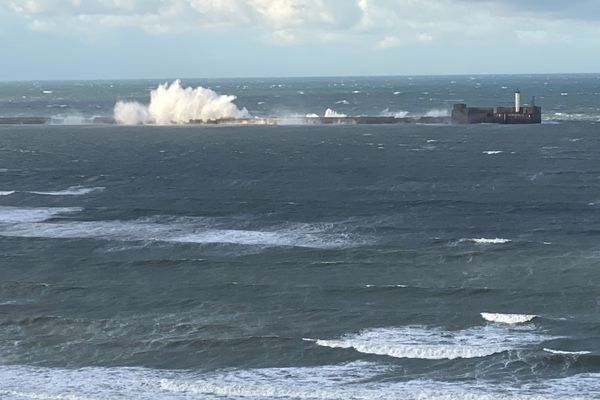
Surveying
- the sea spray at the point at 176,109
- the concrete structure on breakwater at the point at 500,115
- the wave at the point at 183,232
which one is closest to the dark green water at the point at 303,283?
the wave at the point at 183,232

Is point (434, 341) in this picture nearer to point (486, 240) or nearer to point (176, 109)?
point (486, 240)

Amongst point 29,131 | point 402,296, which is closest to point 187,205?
point 402,296

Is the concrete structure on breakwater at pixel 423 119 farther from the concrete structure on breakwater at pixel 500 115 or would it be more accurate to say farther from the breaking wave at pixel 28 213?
the breaking wave at pixel 28 213

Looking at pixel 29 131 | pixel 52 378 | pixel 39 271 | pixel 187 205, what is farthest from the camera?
pixel 29 131

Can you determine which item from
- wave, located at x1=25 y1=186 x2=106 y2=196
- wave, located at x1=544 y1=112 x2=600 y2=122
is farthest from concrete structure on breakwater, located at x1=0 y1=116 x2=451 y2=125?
wave, located at x1=25 y1=186 x2=106 y2=196

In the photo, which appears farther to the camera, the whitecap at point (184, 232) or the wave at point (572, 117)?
the wave at point (572, 117)

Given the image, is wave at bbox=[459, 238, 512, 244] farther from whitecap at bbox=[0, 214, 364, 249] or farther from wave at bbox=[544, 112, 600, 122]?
wave at bbox=[544, 112, 600, 122]

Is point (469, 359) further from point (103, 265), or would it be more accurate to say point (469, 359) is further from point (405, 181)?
point (405, 181)
